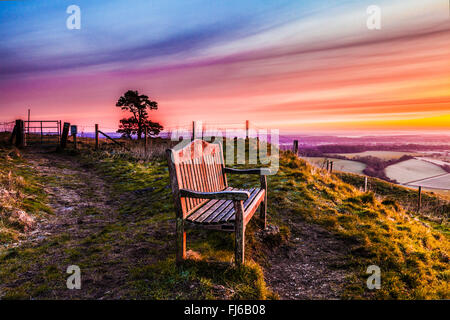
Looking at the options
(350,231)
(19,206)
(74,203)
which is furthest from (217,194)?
(74,203)

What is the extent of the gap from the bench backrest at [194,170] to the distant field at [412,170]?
5595cm

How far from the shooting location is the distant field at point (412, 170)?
2117 inches

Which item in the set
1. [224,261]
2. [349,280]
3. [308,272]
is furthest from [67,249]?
[349,280]

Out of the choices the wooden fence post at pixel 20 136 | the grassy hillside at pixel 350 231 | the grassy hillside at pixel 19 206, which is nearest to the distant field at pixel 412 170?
the grassy hillside at pixel 350 231

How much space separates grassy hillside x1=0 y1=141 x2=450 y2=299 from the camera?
120 inches

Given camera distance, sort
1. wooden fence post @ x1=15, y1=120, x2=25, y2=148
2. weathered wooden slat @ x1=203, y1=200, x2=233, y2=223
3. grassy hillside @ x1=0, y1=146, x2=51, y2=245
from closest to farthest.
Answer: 1. weathered wooden slat @ x1=203, y1=200, x2=233, y2=223
2. grassy hillside @ x1=0, y1=146, x2=51, y2=245
3. wooden fence post @ x1=15, y1=120, x2=25, y2=148

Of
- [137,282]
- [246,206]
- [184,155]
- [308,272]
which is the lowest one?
[308,272]

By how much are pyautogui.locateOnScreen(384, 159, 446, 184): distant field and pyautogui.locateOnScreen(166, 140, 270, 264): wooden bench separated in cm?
5652

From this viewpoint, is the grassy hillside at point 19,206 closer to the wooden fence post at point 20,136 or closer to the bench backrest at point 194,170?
the bench backrest at point 194,170

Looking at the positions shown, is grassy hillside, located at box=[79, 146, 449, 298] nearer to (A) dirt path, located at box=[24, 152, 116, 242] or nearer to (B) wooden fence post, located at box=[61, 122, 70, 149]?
(A) dirt path, located at box=[24, 152, 116, 242]

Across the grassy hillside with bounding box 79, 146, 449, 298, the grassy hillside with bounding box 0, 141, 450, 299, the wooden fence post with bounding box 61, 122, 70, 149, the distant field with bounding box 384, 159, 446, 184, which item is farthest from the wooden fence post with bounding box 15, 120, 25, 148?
the distant field with bounding box 384, 159, 446, 184

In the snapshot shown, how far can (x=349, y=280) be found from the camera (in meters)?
3.53
